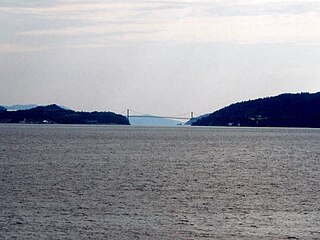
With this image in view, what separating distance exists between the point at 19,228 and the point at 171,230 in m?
7.08

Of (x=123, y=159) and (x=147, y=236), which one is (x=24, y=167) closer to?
(x=123, y=159)

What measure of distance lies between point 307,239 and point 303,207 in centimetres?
1009

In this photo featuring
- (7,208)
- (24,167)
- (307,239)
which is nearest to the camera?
(307,239)

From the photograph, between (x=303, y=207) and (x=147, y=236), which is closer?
(x=147, y=236)

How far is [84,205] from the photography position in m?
42.9

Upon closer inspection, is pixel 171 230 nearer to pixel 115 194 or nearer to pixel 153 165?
pixel 115 194

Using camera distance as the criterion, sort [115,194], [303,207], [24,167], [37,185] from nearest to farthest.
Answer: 1. [303,207]
2. [115,194]
3. [37,185]
4. [24,167]

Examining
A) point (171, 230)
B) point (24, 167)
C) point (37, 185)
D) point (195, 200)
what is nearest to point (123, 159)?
point (24, 167)

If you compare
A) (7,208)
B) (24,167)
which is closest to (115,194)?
(7,208)

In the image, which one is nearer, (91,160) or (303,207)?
(303,207)

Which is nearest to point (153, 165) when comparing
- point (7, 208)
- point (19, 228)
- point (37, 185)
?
point (37, 185)

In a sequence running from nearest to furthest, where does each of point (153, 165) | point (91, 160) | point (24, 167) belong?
point (24, 167) < point (153, 165) < point (91, 160)

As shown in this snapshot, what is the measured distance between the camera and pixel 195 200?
1826 inches

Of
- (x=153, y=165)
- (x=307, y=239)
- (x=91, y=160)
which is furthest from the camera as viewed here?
(x=91, y=160)
